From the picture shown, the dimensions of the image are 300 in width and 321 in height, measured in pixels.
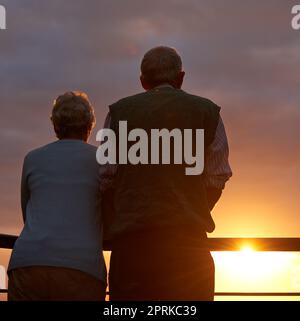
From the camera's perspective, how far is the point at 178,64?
10.3ft

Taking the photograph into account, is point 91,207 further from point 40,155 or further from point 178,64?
point 178,64

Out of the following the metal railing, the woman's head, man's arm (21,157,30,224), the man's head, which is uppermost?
the man's head

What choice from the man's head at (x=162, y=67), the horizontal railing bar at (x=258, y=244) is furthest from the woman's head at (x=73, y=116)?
the horizontal railing bar at (x=258, y=244)

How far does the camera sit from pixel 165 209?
288 centimetres

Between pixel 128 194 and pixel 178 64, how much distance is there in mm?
658

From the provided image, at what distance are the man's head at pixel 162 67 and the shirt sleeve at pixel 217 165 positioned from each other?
0.36 meters

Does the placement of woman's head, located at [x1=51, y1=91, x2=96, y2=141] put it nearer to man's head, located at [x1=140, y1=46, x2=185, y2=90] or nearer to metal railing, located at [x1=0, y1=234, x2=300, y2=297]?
man's head, located at [x1=140, y1=46, x2=185, y2=90]

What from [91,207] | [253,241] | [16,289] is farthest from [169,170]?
[253,241]

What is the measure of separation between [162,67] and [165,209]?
2.19 ft

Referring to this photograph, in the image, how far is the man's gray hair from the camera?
312 centimetres

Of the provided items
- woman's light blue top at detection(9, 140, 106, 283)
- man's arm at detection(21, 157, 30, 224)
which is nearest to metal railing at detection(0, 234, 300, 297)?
man's arm at detection(21, 157, 30, 224)

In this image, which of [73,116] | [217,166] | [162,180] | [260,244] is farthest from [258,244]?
[73,116]

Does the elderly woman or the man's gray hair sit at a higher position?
the man's gray hair

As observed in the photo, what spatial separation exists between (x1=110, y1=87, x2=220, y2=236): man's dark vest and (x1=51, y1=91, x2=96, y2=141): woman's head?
0.19 meters
